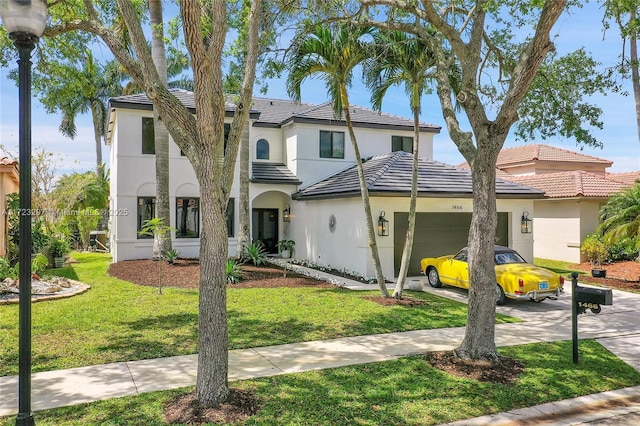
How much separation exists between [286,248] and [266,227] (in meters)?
3.70

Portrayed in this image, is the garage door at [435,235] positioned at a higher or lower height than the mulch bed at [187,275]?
higher

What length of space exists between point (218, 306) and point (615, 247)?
63.7 ft

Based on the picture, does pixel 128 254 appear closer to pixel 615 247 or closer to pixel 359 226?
pixel 359 226

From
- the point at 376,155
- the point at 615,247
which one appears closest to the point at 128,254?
the point at 376,155

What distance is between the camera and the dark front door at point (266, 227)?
22734mm

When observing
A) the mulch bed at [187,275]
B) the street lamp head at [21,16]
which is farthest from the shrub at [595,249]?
the street lamp head at [21,16]

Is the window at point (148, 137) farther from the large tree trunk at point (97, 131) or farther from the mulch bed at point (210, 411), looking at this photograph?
the large tree trunk at point (97, 131)

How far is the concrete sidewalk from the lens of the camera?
5480 millimetres

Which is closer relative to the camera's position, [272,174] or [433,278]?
[433,278]

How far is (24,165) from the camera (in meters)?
4.08

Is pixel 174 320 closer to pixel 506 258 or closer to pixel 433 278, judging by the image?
pixel 433 278

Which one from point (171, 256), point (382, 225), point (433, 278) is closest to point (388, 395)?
point (433, 278)

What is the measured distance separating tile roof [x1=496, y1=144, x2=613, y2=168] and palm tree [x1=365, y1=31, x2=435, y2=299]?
22.1 metres

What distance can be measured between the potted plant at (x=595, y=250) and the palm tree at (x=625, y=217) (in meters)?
2.48
